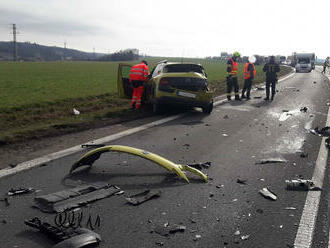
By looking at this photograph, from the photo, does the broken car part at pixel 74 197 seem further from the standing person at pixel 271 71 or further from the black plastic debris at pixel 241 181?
the standing person at pixel 271 71

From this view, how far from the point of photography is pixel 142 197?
4430mm

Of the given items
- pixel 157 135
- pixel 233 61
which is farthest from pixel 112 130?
pixel 233 61

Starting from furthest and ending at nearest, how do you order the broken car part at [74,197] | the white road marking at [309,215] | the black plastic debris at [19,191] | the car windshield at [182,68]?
the car windshield at [182,68] → the black plastic debris at [19,191] → the broken car part at [74,197] → the white road marking at [309,215]

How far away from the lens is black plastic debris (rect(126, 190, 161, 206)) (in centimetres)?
429

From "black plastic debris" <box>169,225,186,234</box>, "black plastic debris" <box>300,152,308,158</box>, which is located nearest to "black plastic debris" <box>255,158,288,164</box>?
"black plastic debris" <box>300,152,308,158</box>

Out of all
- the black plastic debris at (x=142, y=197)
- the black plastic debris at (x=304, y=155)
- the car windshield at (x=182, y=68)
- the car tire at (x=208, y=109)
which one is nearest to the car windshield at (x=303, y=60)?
the car windshield at (x=182, y=68)

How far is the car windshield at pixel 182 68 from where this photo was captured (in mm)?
11375

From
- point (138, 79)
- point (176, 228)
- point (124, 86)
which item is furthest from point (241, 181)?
point (124, 86)

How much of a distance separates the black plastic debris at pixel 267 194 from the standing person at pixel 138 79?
727 centimetres

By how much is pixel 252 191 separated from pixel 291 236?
1232 millimetres

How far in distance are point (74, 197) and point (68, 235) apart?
1018mm

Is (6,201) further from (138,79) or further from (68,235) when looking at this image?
(138,79)

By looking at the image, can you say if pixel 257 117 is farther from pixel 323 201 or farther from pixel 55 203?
pixel 55 203

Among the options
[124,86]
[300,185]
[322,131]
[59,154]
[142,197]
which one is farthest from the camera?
[124,86]
